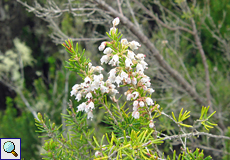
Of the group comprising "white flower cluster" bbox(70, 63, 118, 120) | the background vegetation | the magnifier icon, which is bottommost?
the magnifier icon

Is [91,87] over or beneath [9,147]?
over

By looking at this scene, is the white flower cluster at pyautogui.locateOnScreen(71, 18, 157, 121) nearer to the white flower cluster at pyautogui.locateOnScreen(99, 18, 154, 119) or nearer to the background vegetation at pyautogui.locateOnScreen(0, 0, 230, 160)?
the white flower cluster at pyautogui.locateOnScreen(99, 18, 154, 119)

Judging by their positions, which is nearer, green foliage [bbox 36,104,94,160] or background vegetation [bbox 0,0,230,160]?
green foliage [bbox 36,104,94,160]

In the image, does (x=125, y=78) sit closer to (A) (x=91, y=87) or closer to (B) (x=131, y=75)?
(B) (x=131, y=75)

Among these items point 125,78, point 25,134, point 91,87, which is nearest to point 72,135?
point 91,87

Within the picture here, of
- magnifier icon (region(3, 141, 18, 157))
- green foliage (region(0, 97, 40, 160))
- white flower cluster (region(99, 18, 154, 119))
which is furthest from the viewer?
green foliage (region(0, 97, 40, 160))

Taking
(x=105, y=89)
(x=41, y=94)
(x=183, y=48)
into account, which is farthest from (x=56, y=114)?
(x=183, y=48)

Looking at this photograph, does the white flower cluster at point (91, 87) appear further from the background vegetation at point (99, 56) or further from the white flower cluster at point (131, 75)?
the background vegetation at point (99, 56)

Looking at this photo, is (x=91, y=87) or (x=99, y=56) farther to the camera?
(x=99, y=56)

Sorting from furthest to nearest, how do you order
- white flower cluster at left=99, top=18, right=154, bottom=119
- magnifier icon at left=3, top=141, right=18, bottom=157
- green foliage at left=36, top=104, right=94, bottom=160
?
1. magnifier icon at left=3, top=141, right=18, bottom=157
2. green foliage at left=36, top=104, right=94, bottom=160
3. white flower cluster at left=99, top=18, right=154, bottom=119

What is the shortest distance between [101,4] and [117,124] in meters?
1.61

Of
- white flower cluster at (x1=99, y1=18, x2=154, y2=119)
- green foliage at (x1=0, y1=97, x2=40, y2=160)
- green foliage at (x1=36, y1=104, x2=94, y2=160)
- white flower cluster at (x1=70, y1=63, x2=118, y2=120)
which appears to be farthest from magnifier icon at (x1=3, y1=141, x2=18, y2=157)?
green foliage at (x1=0, y1=97, x2=40, y2=160)

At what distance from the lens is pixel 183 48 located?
4.14 meters

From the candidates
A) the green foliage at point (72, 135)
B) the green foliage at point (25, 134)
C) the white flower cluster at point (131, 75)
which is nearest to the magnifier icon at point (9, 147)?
the green foliage at point (72, 135)
